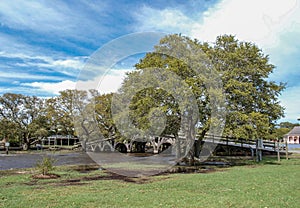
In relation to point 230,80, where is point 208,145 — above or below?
below

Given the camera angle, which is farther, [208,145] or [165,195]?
[208,145]

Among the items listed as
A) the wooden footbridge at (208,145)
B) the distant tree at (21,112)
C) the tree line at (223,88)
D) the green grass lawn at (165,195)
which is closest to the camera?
the green grass lawn at (165,195)

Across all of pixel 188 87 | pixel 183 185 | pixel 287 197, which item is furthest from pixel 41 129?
pixel 287 197

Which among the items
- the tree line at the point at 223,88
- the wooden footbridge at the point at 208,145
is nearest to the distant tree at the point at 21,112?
the wooden footbridge at the point at 208,145

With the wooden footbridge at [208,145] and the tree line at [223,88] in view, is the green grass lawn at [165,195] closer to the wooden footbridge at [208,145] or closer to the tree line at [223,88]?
the tree line at [223,88]

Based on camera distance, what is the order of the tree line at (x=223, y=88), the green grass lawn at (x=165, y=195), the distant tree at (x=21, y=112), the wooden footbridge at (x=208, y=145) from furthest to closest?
the distant tree at (x=21, y=112) < the wooden footbridge at (x=208, y=145) < the tree line at (x=223, y=88) < the green grass lawn at (x=165, y=195)

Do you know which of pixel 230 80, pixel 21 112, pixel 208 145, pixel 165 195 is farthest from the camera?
pixel 21 112

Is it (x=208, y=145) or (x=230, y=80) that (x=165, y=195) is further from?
(x=208, y=145)

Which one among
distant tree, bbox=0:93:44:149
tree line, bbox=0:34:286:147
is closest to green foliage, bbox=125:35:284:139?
tree line, bbox=0:34:286:147

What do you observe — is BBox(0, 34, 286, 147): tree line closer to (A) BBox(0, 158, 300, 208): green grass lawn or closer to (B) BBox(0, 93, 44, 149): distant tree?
(A) BBox(0, 158, 300, 208): green grass lawn

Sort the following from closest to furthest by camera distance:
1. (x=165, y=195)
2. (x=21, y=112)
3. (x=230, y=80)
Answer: (x=165, y=195), (x=230, y=80), (x=21, y=112)

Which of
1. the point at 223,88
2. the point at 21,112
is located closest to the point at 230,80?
the point at 223,88

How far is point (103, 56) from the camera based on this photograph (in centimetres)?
1802

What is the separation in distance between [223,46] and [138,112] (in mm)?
8522
